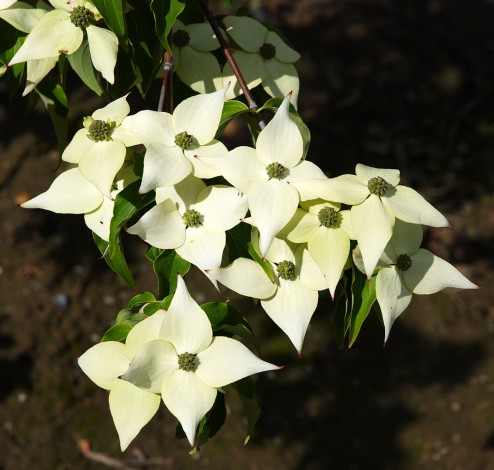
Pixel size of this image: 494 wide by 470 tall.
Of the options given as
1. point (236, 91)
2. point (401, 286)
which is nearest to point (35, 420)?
point (236, 91)

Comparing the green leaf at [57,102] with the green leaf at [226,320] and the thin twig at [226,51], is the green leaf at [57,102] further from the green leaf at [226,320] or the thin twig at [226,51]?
the green leaf at [226,320]

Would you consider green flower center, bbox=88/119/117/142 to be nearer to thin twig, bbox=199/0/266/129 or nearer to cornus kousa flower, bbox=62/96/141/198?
cornus kousa flower, bbox=62/96/141/198

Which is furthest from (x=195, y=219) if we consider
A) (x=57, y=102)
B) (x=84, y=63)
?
(x=57, y=102)

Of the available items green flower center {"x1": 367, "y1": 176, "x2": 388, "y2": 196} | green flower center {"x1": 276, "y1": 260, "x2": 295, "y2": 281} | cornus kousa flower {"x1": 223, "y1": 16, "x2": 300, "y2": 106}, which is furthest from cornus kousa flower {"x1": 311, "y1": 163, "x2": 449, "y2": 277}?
cornus kousa flower {"x1": 223, "y1": 16, "x2": 300, "y2": 106}

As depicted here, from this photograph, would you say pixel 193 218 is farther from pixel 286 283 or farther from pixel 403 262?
pixel 403 262

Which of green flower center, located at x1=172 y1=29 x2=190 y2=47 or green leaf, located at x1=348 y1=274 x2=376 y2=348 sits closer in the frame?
green leaf, located at x1=348 y1=274 x2=376 y2=348
